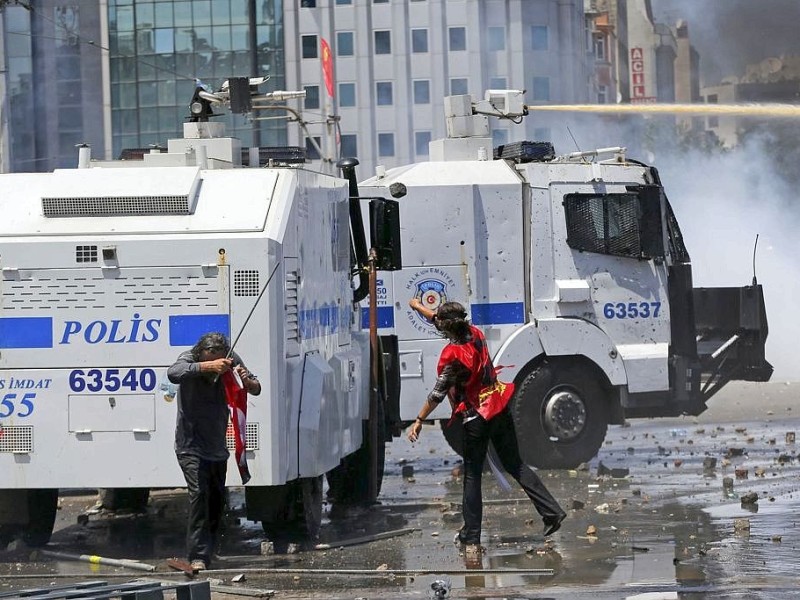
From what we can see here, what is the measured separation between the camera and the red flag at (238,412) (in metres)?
10.3

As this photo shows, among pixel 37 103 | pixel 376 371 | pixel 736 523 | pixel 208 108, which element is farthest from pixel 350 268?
pixel 37 103

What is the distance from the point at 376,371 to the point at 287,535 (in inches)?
84.7

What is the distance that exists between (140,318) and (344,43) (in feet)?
185

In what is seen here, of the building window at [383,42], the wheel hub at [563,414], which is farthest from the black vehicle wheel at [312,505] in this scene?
the building window at [383,42]

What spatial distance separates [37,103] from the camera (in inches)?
2502

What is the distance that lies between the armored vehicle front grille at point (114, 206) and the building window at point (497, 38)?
39.0 meters

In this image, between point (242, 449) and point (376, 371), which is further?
point (376, 371)

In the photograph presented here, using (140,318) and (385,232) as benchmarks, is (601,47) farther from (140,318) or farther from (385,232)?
(140,318)

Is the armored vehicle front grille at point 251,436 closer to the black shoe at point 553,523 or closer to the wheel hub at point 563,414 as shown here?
the black shoe at point 553,523

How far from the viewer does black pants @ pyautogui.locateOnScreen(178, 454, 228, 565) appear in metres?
10.3

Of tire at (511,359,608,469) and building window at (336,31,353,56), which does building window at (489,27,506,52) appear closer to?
building window at (336,31,353,56)

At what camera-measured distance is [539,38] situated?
49469 mm

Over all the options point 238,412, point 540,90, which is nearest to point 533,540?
point 238,412

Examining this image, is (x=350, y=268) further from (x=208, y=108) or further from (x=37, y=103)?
(x=37, y=103)
